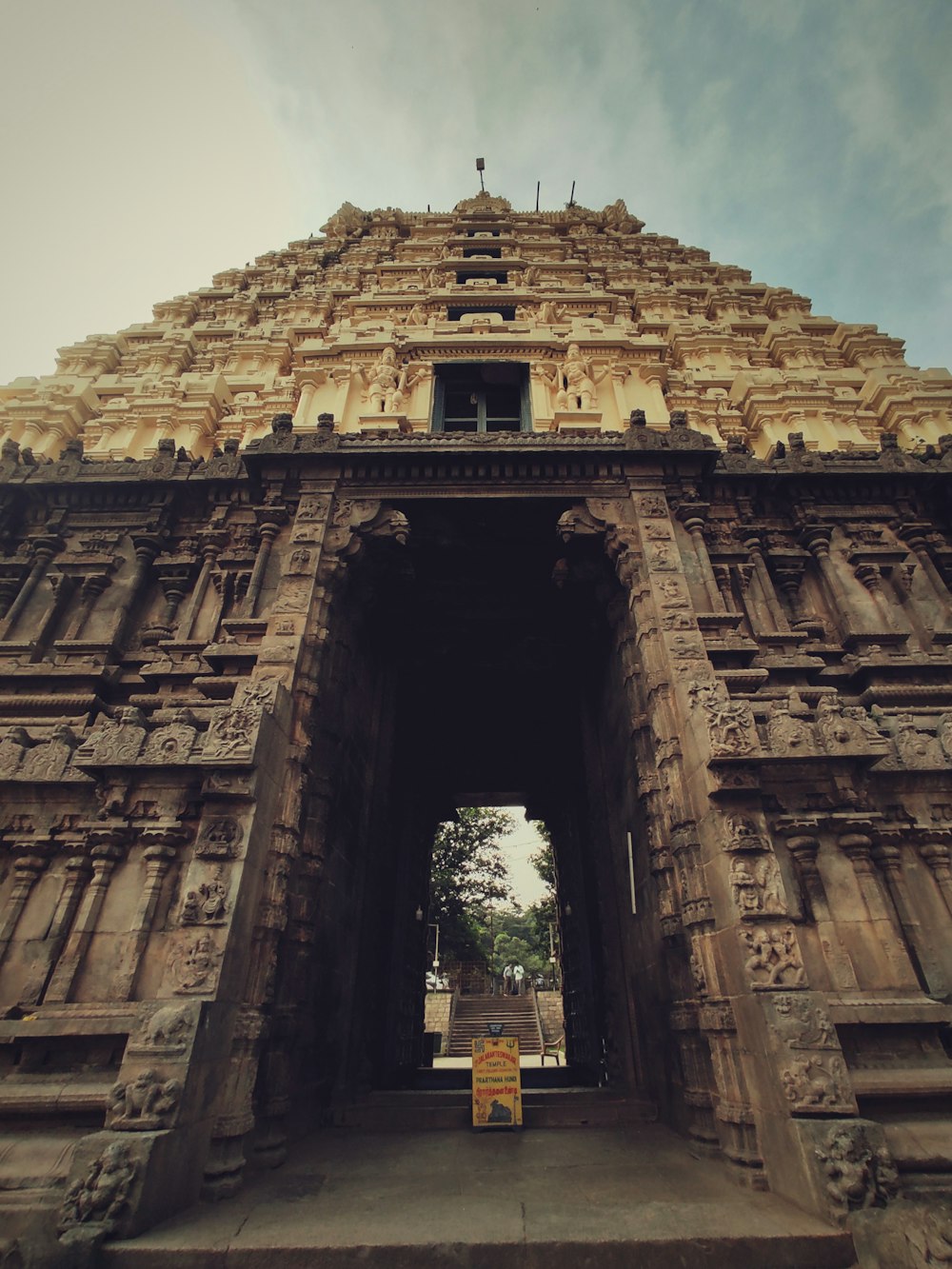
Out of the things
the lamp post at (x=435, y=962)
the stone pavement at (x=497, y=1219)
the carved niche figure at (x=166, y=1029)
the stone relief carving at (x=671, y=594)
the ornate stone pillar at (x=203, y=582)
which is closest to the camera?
the stone pavement at (x=497, y=1219)

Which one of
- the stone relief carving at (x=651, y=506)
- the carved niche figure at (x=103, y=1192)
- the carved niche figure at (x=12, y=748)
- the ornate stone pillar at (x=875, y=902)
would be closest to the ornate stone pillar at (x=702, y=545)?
the stone relief carving at (x=651, y=506)

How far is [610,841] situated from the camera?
9938mm

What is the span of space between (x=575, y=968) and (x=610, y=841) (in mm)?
4448

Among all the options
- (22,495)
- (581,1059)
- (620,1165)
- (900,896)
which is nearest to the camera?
(620,1165)

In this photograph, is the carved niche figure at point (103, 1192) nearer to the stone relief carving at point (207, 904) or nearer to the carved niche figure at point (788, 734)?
the stone relief carving at point (207, 904)

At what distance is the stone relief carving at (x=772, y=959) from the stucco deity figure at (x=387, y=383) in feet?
34.5

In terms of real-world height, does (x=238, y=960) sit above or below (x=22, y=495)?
below

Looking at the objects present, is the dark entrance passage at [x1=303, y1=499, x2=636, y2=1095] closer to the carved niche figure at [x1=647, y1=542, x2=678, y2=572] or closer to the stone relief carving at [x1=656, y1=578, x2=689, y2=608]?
the carved niche figure at [x1=647, y1=542, x2=678, y2=572]

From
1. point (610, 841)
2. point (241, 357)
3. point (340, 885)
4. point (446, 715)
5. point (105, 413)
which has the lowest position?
point (340, 885)

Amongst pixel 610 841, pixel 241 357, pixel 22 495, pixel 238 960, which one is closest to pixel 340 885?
pixel 238 960

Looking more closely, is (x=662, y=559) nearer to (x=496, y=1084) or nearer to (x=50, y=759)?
(x=496, y=1084)

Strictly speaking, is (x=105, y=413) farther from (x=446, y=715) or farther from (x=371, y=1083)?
(x=371, y=1083)

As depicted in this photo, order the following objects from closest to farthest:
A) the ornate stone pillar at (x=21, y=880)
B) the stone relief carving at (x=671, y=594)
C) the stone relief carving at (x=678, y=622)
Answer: the ornate stone pillar at (x=21, y=880), the stone relief carving at (x=678, y=622), the stone relief carving at (x=671, y=594)

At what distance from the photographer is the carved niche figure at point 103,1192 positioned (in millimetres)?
3879
